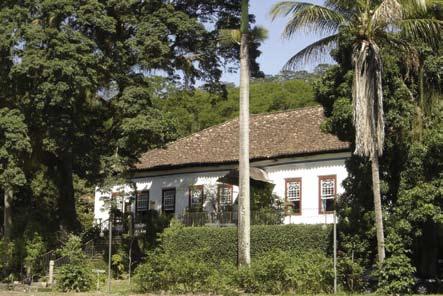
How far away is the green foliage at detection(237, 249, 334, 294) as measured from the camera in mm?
22812

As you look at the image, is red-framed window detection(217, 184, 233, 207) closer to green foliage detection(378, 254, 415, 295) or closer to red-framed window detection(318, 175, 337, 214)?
red-framed window detection(318, 175, 337, 214)

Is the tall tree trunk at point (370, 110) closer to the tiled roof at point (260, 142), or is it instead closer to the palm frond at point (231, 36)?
the palm frond at point (231, 36)

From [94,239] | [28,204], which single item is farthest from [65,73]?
[28,204]

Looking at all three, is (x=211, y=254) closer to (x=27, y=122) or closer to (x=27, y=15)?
(x=27, y=122)

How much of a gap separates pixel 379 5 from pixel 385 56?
2.06 metres

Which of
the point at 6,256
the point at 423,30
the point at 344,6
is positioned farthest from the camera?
the point at 6,256

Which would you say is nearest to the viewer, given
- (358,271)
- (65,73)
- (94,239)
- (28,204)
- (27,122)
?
(358,271)

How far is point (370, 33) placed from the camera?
23844 mm

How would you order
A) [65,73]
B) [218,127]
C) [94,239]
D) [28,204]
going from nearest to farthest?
[65,73] → [94,239] → [28,204] → [218,127]

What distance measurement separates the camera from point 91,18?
102ft

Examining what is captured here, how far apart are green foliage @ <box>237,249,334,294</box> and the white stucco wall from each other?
36.2 feet

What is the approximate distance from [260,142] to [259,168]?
2.07 metres

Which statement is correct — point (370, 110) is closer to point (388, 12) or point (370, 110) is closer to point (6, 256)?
point (388, 12)

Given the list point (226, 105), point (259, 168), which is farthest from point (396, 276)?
point (226, 105)
